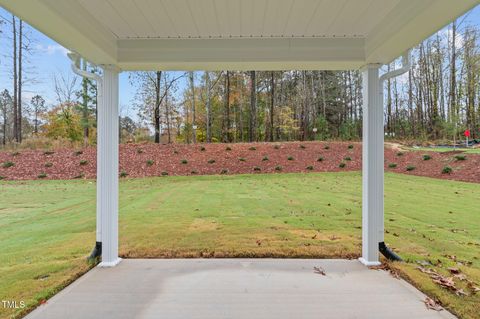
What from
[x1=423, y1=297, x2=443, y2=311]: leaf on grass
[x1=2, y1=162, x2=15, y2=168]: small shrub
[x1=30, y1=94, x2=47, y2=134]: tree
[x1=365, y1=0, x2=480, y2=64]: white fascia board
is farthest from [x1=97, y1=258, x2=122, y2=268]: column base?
[x1=30, y1=94, x2=47, y2=134]: tree

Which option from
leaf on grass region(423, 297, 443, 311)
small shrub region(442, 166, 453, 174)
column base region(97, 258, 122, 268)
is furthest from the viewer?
small shrub region(442, 166, 453, 174)

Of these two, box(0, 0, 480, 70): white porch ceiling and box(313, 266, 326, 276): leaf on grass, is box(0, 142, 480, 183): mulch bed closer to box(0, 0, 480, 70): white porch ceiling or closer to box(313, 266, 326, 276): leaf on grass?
box(313, 266, 326, 276): leaf on grass

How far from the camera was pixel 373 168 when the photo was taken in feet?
8.13

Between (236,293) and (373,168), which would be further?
(373,168)

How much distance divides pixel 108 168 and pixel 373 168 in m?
2.36

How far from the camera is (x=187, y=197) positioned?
16.3ft

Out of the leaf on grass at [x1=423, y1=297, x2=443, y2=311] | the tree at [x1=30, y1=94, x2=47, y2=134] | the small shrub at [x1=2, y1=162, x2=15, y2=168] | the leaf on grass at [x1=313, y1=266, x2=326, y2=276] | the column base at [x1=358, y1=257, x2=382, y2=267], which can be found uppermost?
the tree at [x1=30, y1=94, x2=47, y2=134]

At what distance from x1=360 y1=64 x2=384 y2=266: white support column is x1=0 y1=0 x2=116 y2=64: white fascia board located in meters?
2.24

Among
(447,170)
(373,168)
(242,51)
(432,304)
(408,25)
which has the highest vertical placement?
(242,51)

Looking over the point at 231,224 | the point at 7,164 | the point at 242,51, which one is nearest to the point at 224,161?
the point at 231,224

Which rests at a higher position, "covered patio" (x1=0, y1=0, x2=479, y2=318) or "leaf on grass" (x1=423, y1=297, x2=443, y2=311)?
"covered patio" (x1=0, y1=0, x2=479, y2=318)

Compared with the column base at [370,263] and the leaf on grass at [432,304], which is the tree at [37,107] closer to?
the column base at [370,263]

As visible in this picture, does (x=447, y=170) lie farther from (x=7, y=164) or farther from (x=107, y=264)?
(x=7, y=164)

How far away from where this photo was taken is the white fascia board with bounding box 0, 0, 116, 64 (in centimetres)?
141
